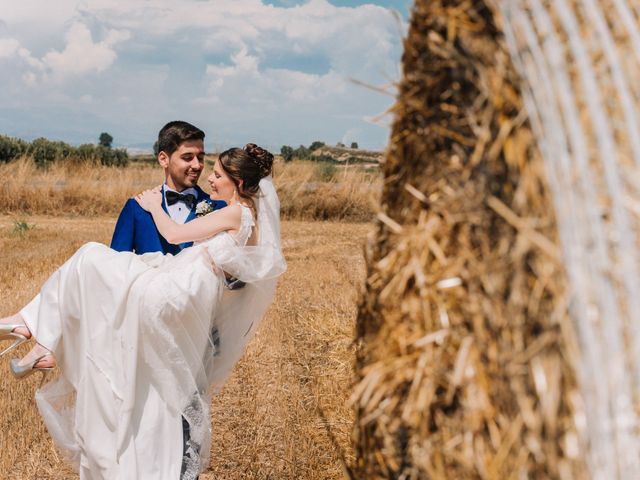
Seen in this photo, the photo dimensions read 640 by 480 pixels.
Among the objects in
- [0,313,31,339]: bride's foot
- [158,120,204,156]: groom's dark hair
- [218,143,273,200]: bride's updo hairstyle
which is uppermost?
[158,120,204,156]: groom's dark hair

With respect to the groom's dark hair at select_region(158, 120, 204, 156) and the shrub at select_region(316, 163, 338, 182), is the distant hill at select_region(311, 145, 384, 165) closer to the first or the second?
the shrub at select_region(316, 163, 338, 182)

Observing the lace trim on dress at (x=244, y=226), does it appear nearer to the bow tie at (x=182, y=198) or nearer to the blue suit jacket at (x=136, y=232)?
the bow tie at (x=182, y=198)

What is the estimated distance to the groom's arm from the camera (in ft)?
16.0

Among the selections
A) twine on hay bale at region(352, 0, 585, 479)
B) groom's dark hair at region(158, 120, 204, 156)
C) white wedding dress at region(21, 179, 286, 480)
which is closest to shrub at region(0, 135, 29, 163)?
groom's dark hair at region(158, 120, 204, 156)

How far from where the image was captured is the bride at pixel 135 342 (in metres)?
4.41

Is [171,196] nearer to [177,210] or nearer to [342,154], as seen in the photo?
[177,210]

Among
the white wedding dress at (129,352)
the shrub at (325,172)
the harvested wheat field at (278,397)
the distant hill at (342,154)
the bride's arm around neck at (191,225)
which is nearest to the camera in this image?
the white wedding dress at (129,352)

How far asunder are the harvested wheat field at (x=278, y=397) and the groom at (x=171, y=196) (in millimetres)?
1302

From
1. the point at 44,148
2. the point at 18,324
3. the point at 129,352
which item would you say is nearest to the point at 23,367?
the point at 18,324

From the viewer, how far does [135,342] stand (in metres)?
4.38

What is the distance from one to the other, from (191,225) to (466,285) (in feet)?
8.88

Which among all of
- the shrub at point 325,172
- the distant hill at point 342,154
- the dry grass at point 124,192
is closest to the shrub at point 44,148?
the dry grass at point 124,192

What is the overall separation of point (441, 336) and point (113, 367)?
8.53 feet

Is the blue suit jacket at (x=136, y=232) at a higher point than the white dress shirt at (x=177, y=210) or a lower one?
lower
